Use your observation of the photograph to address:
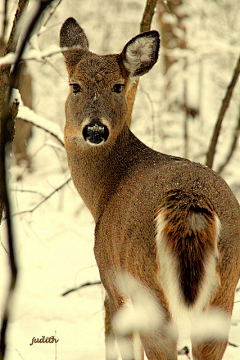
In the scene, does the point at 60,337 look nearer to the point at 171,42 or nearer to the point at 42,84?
the point at 171,42

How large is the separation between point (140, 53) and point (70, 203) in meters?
6.52

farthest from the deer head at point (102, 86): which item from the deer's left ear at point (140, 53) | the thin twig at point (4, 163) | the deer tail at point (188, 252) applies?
the thin twig at point (4, 163)

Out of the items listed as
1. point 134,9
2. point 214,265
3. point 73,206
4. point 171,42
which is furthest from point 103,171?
point 134,9

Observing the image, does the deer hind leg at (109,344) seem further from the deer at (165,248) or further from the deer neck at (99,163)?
the deer neck at (99,163)

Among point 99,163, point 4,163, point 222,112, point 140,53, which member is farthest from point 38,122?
point 4,163

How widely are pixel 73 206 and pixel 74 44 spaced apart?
6065mm

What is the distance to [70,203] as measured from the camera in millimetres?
9977

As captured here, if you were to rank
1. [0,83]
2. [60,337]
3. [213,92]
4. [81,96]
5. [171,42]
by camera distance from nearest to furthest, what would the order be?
[0,83], [81,96], [60,337], [171,42], [213,92]

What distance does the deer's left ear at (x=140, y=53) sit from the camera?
3650 millimetres

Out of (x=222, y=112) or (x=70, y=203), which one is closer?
(x=222, y=112)

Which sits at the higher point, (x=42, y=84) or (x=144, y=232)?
(x=42, y=84)

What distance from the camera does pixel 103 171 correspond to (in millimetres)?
3666

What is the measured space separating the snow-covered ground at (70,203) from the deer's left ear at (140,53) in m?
0.57

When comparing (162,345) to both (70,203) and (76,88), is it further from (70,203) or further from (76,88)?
(70,203)
